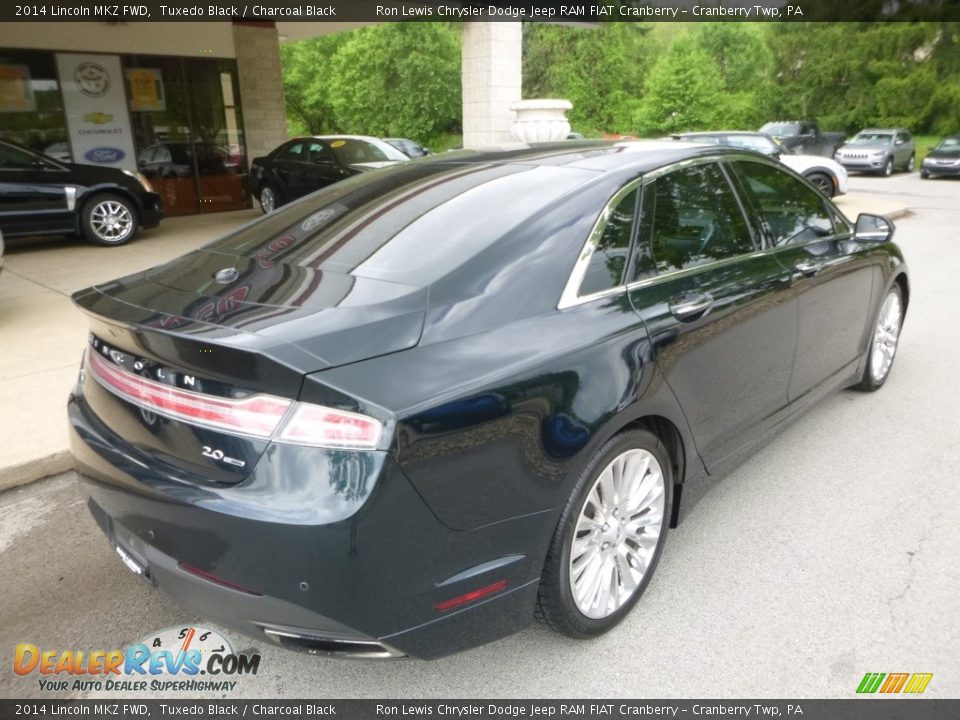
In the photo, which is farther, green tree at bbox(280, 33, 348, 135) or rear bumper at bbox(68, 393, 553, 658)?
green tree at bbox(280, 33, 348, 135)

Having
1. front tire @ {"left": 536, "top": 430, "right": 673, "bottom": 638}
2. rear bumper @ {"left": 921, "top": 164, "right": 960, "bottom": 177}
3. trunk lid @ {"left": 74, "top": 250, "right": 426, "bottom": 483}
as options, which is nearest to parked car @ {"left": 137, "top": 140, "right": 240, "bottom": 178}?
trunk lid @ {"left": 74, "top": 250, "right": 426, "bottom": 483}

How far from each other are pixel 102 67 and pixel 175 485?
1316cm

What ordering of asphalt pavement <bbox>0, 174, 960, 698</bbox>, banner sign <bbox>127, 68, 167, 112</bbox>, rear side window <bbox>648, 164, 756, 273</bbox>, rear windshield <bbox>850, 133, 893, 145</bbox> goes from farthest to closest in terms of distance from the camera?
rear windshield <bbox>850, 133, 893, 145</bbox>
banner sign <bbox>127, 68, 167, 112</bbox>
rear side window <bbox>648, 164, 756, 273</bbox>
asphalt pavement <bbox>0, 174, 960, 698</bbox>

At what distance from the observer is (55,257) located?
950cm

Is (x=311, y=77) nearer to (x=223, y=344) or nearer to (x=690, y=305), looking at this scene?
(x=690, y=305)

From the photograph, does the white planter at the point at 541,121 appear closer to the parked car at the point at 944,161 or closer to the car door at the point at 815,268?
the car door at the point at 815,268

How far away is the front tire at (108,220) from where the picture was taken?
1008cm

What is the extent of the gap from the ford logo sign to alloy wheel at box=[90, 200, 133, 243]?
323 centimetres

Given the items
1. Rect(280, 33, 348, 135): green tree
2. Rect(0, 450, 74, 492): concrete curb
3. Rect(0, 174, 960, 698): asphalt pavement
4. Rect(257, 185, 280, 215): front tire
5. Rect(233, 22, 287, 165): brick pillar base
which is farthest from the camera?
Rect(280, 33, 348, 135): green tree

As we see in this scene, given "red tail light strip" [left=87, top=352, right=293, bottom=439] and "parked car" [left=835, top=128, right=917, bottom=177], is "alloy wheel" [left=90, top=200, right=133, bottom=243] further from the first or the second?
"parked car" [left=835, top=128, right=917, bottom=177]

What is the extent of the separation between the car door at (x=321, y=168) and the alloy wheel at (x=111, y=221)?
2.98m

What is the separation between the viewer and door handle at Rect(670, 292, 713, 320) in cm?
273

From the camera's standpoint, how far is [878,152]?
2598cm

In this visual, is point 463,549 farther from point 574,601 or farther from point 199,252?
point 199,252
